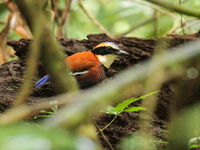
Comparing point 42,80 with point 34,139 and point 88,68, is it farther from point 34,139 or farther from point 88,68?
point 34,139

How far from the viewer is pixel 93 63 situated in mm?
3533

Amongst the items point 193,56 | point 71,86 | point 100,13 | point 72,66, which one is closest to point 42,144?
point 71,86

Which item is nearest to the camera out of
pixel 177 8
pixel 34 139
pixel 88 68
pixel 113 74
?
pixel 34 139

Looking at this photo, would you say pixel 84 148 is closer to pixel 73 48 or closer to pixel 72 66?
pixel 72 66

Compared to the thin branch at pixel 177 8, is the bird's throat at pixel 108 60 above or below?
below

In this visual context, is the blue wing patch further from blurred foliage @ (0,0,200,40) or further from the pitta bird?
blurred foliage @ (0,0,200,40)

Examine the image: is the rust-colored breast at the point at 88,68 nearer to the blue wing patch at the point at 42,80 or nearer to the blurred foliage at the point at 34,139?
the blue wing patch at the point at 42,80

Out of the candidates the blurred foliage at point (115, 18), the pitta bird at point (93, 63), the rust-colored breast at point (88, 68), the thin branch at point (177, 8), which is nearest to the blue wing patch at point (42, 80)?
the pitta bird at point (93, 63)

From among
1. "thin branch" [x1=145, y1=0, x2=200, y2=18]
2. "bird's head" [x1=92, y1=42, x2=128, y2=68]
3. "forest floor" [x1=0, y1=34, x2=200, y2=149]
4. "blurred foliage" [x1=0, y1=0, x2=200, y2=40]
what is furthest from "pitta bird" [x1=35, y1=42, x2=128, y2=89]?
"thin branch" [x1=145, y1=0, x2=200, y2=18]

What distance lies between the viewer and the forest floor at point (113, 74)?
305 cm

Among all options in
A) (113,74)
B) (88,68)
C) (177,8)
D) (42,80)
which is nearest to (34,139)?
(177,8)

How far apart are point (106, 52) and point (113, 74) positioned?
24cm

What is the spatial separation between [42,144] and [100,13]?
6048 millimetres

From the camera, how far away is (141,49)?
3.54 metres
